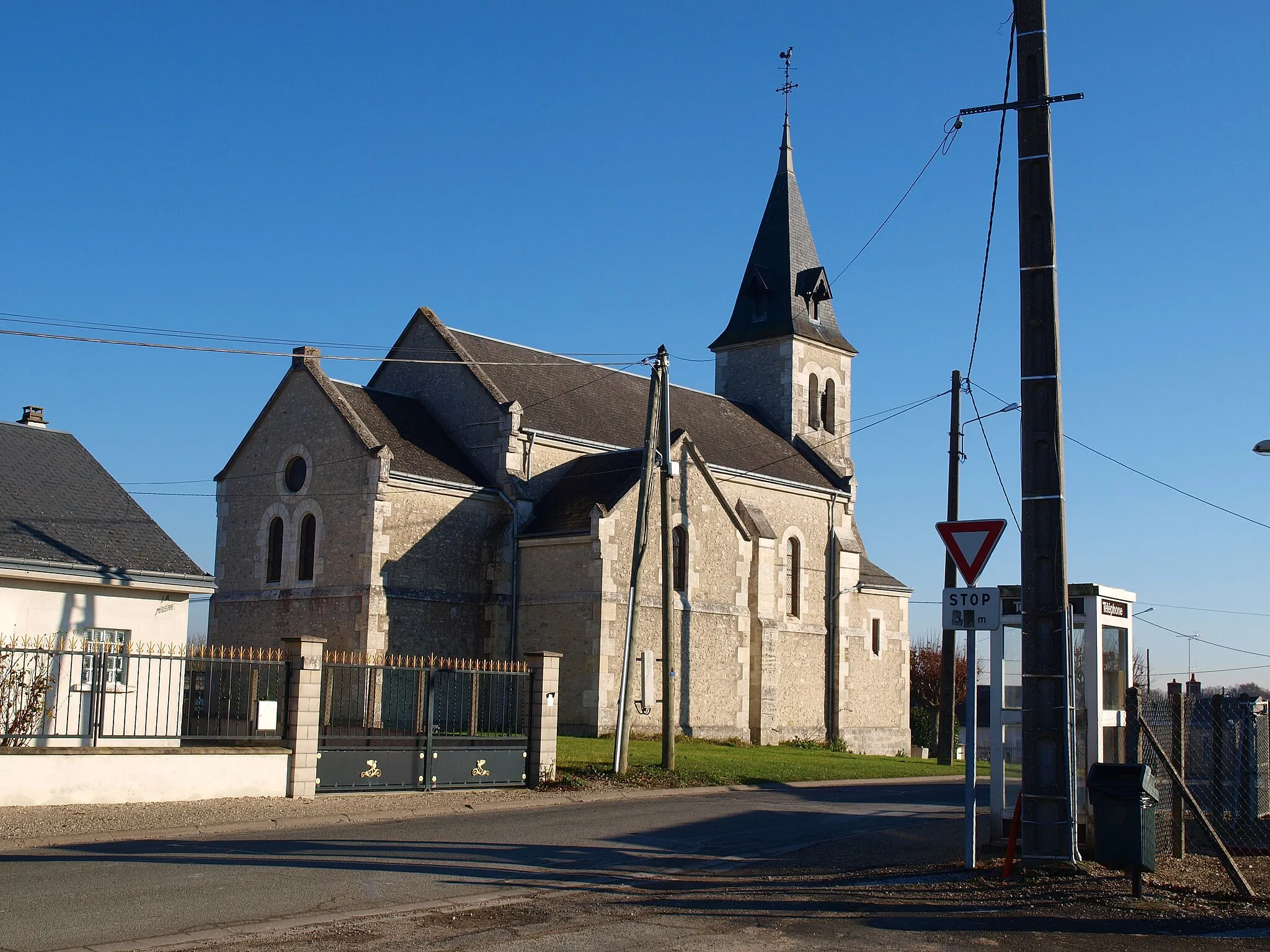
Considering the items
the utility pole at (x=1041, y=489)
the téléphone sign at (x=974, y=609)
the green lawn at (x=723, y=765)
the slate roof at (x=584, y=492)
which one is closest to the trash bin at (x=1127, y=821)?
the utility pole at (x=1041, y=489)

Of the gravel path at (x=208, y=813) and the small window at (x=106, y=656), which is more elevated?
the small window at (x=106, y=656)

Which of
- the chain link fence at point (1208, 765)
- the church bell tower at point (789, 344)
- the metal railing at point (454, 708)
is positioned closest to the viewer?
the chain link fence at point (1208, 765)

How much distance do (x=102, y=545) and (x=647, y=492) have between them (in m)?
8.99

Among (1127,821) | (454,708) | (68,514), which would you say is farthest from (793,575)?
(1127,821)

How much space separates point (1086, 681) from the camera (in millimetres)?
11875

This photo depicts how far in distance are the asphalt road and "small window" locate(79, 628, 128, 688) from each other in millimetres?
3476

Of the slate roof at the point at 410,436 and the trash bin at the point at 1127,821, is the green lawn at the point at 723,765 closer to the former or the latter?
the slate roof at the point at 410,436

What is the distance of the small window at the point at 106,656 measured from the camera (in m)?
15.7

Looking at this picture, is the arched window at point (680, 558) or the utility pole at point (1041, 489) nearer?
the utility pole at point (1041, 489)

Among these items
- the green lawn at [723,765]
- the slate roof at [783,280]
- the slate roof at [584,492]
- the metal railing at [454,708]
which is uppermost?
the slate roof at [783,280]

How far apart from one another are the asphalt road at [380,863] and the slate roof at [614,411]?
1794 centimetres

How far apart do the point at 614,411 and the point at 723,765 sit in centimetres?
1484

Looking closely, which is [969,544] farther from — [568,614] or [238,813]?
[568,614]

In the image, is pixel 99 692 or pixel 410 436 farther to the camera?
pixel 410 436
